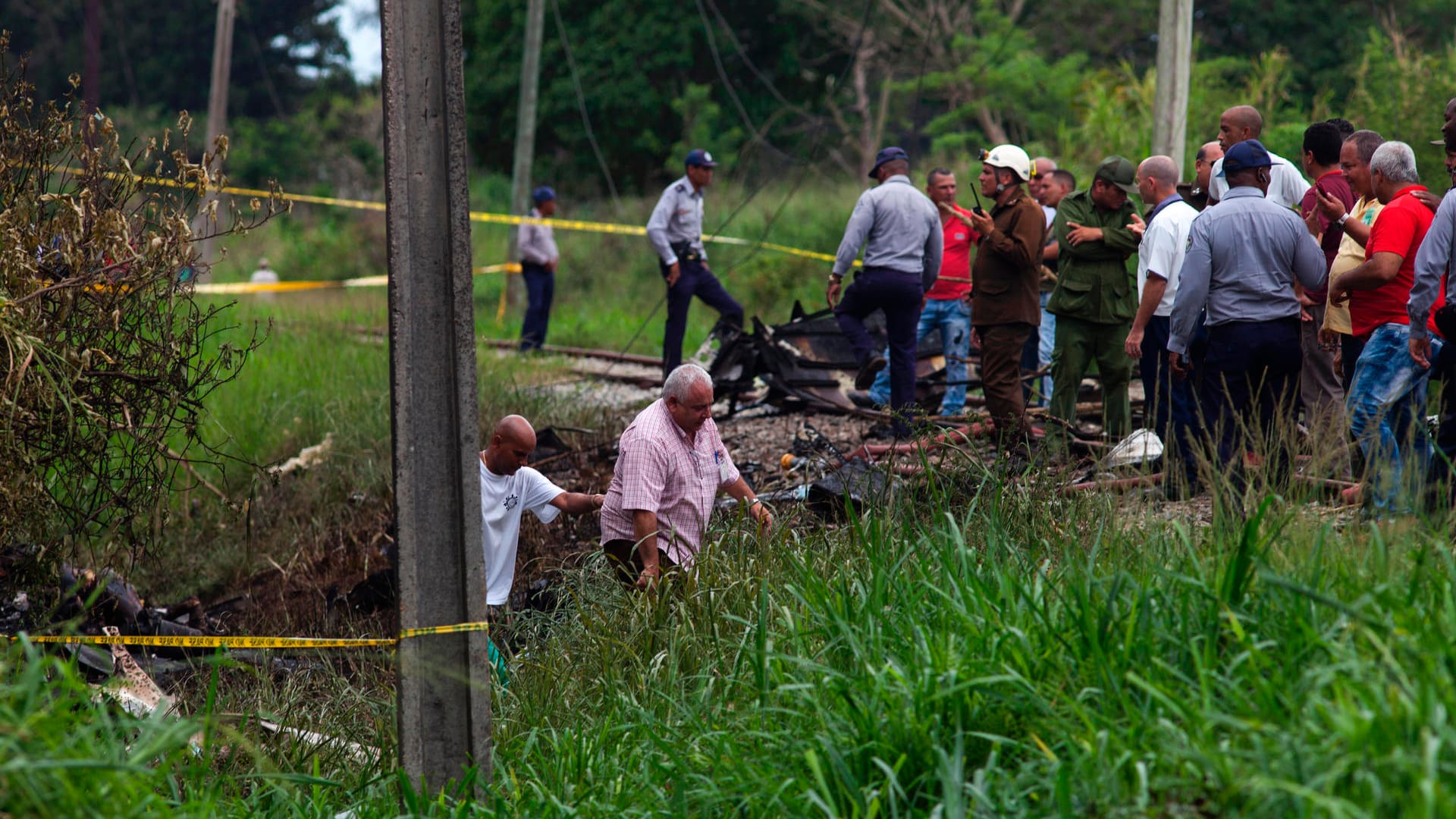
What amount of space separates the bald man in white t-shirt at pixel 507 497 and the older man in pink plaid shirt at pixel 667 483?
0.36 meters

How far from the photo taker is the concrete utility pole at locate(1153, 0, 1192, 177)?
11.2m

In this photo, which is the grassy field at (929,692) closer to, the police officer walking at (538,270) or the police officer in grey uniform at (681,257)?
the police officer in grey uniform at (681,257)

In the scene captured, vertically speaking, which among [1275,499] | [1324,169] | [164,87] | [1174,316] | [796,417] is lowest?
[796,417]

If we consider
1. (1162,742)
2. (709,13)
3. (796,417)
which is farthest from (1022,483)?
(709,13)

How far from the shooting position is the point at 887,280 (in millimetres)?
9602

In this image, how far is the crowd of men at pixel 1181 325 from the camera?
5.75 meters

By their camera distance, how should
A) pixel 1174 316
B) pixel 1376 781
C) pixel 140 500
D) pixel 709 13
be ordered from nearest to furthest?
pixel 1376 781
pixel 140 500
pixel 1174 316
pixel 709 13

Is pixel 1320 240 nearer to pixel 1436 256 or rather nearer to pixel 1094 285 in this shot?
pixel 1094 285

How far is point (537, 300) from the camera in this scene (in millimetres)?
15773

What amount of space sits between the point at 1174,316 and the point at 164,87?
47.2m

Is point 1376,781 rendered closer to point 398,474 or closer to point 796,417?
point 398,474

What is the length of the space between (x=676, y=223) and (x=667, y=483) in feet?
20.6

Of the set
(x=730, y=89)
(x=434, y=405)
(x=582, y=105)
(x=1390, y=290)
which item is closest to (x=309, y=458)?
(x=434, y=405)

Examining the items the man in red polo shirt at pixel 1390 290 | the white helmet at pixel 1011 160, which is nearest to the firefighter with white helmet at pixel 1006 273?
the white helmet at pixel 1011 160
